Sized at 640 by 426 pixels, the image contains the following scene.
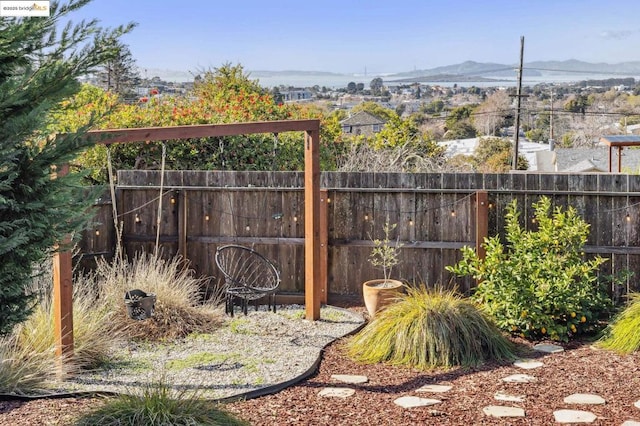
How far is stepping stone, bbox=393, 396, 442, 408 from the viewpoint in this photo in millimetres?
4645

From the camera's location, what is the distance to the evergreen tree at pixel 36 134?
111 inches

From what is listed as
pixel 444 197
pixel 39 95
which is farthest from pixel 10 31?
pixel 444 197

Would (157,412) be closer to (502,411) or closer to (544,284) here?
(502,411)

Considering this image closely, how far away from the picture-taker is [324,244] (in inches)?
318

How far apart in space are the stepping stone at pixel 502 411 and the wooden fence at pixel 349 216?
3.40m

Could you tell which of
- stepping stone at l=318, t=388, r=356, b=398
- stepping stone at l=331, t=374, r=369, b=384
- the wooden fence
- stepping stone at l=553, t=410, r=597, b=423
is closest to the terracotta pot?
the wooden fence

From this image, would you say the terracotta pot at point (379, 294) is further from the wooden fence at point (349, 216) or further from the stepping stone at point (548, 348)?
the stepping stone at point (548, 348)

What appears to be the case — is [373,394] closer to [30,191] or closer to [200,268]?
[30,191]

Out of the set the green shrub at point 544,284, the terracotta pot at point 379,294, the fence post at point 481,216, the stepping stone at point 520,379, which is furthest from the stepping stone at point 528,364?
the fence post at point 481,216

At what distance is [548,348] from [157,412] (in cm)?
366

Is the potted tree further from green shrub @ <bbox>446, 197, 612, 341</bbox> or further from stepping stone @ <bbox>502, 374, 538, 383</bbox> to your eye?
stepping stone @ <bbox>502, 374, 538, 383</bbox>

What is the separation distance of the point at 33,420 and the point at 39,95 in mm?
2158

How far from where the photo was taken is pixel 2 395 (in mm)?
4699

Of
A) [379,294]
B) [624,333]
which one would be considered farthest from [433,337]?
[379,294]
